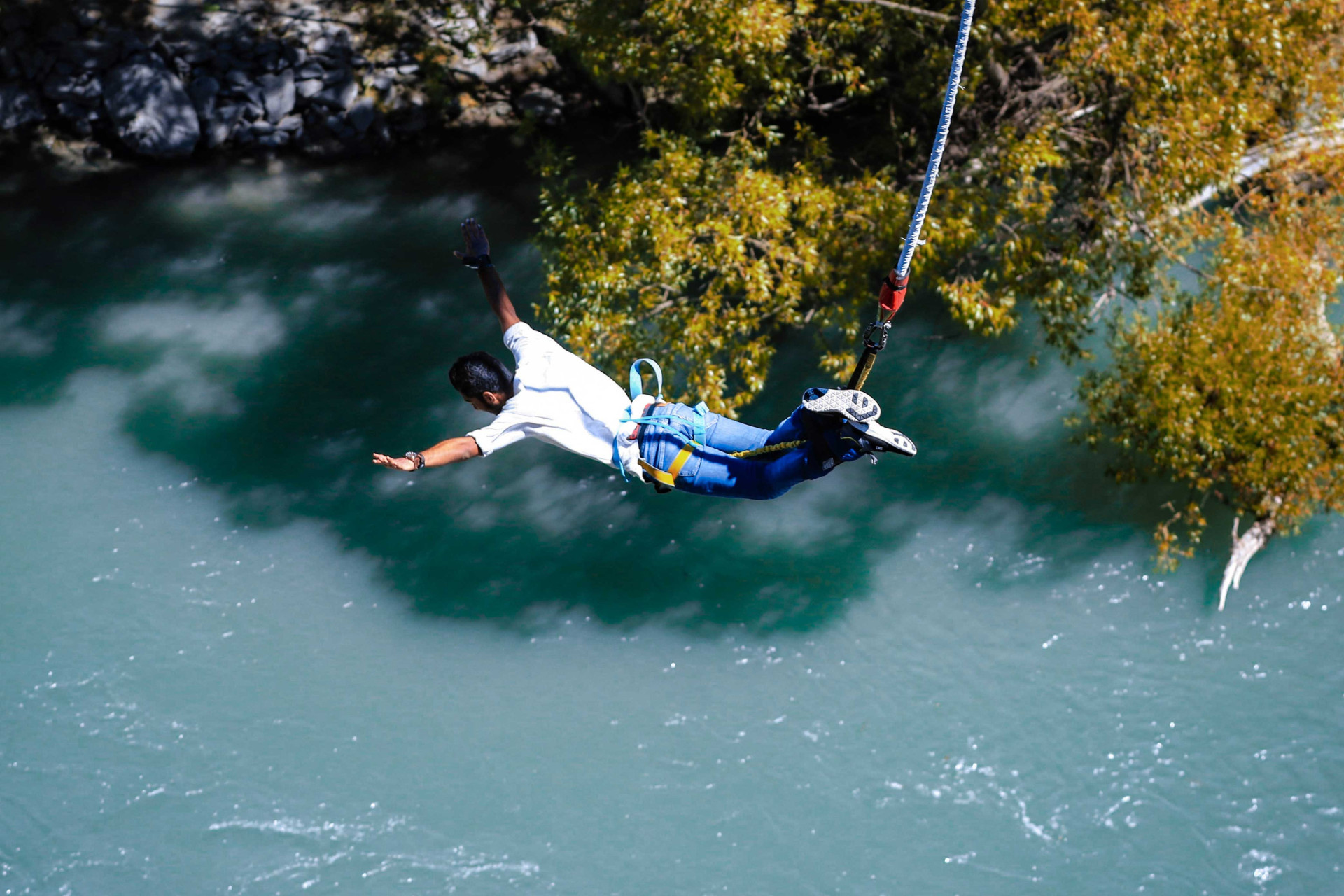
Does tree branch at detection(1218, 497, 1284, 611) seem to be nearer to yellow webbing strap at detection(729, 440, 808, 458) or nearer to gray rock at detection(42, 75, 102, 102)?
yellow webbing strap at detection(729, 440, 808, 458)

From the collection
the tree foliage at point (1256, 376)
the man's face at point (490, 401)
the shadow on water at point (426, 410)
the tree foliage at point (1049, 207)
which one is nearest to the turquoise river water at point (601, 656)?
the shadow on water at point (426, 410)

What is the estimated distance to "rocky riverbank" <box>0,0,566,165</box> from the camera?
1213 centimetres

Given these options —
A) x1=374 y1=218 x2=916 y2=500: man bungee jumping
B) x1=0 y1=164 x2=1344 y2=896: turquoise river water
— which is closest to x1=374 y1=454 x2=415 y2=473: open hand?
x1=374 y1=218 x2=916 y2=500: man bungee jumping

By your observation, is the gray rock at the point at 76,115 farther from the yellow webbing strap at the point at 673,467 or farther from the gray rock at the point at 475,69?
the yellow webbing strap at the point at 673,467

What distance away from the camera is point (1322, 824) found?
Answer: 730 cm

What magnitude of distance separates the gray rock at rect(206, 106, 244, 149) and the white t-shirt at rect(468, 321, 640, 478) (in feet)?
29.0

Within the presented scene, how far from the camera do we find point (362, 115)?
12.3 m

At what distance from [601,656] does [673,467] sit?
380cm

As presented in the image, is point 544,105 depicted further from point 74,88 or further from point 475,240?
point 475,240

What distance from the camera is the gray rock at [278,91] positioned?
1223 cm

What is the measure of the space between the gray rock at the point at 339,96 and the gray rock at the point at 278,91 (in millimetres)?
265

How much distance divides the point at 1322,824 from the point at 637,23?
689 cm

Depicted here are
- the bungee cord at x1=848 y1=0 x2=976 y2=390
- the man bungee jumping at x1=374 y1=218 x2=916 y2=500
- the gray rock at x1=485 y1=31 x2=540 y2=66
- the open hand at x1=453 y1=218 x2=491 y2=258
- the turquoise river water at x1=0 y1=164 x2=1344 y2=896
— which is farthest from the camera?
the gray rock at x1=485 y1=31 x2=540 y2=66

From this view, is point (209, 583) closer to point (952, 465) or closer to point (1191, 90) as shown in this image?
point (952, 465)
